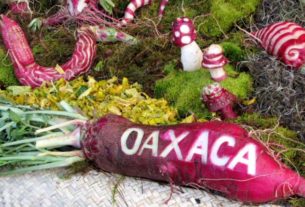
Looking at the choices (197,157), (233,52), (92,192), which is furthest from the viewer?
(233,52)

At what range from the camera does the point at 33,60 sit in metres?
2.89

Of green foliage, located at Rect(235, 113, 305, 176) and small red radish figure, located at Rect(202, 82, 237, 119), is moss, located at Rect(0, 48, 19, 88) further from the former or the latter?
green foliage, located at Rect(235, 113, 305, 176)

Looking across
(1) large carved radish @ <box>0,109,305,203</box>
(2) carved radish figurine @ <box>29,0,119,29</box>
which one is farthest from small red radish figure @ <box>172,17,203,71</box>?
(2) carved radish figurine @ <box>29,0,119,29</box>

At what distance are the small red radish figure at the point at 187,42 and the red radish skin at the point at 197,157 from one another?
53cm

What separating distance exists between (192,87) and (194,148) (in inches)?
23.0

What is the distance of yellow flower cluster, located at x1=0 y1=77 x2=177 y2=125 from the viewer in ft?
7.98

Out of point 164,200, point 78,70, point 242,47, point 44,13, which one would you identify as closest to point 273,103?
point 242,47

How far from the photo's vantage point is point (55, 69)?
282cm

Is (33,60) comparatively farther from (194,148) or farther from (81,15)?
(194,148)

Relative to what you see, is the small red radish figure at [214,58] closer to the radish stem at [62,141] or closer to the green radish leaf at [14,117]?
the radish stem at [62,141]

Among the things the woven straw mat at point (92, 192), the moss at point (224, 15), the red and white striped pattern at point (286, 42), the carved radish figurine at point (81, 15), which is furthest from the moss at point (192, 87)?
the carved radish figurine at point (81, 15)

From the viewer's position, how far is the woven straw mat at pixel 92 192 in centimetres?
212

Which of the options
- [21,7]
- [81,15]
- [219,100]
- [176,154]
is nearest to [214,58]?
[219,100]

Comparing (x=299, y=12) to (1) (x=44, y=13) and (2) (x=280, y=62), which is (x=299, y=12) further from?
(1) (x=44, y=13)
